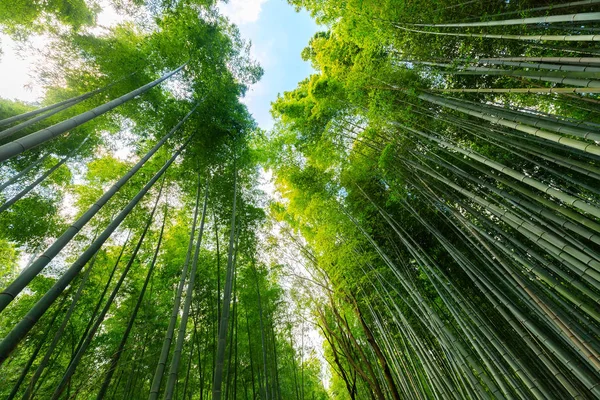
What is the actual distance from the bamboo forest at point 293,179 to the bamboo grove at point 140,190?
4cm

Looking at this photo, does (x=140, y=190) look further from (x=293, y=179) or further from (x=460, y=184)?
(x=460, y=184)

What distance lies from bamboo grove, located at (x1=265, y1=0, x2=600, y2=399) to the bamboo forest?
36mm

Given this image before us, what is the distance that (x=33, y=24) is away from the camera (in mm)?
3867

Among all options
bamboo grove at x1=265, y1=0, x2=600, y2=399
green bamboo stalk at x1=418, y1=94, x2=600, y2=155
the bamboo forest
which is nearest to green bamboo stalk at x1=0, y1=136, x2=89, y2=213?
the bamboo forest

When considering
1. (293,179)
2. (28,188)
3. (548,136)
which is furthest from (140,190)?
(548,136)

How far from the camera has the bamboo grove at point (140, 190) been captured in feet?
12.6

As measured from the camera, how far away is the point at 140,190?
3.94 metres

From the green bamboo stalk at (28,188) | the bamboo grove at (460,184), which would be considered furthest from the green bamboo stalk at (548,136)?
the green bamboo stalk at (28,188)

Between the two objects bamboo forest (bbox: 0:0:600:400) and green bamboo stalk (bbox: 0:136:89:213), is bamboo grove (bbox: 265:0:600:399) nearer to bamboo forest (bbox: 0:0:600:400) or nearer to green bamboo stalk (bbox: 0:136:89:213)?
bamboo forest (bbox: 0:0:600:400)

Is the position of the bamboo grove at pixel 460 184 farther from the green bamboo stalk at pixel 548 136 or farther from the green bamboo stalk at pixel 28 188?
the green bamboo stalk at pixel 28 188

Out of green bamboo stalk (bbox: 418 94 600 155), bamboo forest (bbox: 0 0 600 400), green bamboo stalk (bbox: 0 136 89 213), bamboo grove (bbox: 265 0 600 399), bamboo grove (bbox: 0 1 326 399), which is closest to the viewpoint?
green bamboo stalk (bbox: 418 94 600 155)

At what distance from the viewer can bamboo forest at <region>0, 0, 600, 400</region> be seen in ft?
9.48

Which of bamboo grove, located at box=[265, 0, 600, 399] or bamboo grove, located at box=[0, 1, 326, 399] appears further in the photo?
bamboo grove, located at box=[0, 1, 326, 399]

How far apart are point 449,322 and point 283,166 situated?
12.4ft
